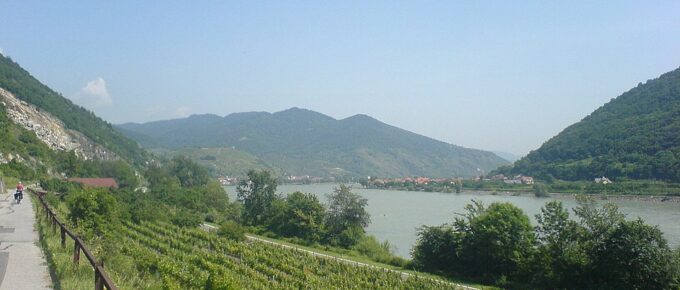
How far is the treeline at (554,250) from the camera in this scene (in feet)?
76.8

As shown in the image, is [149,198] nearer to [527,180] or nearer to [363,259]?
[363,259]

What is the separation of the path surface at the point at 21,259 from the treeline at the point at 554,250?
76.4 feet

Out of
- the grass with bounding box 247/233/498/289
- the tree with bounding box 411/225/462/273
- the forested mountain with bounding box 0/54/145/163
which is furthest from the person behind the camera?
the forested mountain with bounding box 0/54/145/163

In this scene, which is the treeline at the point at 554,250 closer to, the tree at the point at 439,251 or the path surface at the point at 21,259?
the tree at the point at 439,251

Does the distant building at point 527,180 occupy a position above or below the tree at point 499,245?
above

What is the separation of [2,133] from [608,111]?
151 metres

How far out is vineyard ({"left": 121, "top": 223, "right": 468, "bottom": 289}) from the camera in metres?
19.8

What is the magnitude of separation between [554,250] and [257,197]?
128 feet

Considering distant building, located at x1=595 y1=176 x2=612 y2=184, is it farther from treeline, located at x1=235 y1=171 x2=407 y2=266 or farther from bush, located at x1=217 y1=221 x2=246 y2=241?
bush, located at x1=217 y1=221 x2=246 y2=241

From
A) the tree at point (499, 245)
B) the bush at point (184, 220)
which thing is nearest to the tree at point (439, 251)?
the tree at point (499, 245)

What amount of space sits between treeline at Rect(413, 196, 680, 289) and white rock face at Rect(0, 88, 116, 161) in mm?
61955

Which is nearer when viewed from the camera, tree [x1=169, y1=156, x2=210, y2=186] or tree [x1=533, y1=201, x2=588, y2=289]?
tree [x1=533, y1=201, x2=588, y2=289]

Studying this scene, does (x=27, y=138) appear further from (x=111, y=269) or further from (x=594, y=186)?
(x=594, y=186)

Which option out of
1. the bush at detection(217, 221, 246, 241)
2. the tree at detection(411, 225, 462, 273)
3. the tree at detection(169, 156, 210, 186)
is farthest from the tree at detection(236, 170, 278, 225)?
the tree at detection(169, 156, 210, 186)
